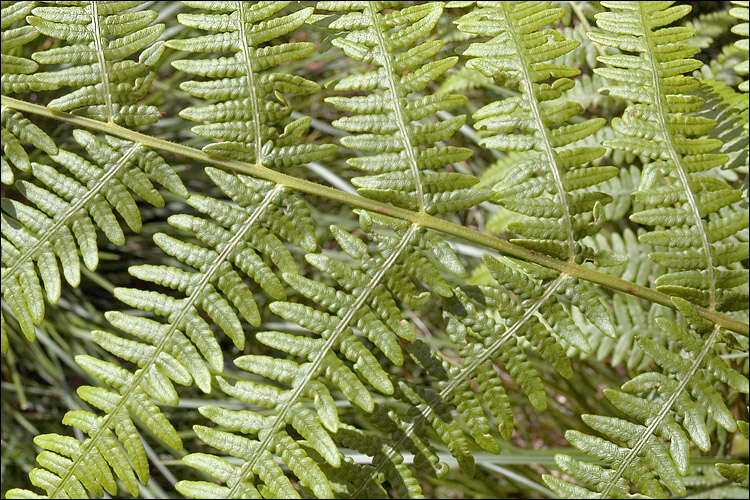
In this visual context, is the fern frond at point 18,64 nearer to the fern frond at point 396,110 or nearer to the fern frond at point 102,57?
the fern frond at point 102,57

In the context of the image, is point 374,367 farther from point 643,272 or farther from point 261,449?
point 643,272

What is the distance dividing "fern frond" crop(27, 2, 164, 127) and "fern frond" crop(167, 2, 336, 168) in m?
0.08

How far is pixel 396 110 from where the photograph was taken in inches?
47.3

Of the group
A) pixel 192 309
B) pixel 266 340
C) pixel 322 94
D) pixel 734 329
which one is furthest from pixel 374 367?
pixel 322 94

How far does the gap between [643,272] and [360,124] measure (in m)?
1.03

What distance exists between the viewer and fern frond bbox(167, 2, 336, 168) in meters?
1.18

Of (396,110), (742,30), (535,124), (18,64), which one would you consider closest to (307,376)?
(396,110)

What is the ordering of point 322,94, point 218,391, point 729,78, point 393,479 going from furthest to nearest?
point 322,94, point 218,391, point 729,78, point 393,479

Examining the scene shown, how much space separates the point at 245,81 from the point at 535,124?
21.6 inches

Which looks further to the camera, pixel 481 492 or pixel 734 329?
pixel 481 492

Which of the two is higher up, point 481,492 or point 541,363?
point 541,363

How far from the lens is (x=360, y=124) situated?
119cm

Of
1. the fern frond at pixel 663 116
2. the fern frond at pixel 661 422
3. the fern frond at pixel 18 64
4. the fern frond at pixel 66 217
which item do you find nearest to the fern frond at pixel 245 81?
the fern frond at pixel 66 217

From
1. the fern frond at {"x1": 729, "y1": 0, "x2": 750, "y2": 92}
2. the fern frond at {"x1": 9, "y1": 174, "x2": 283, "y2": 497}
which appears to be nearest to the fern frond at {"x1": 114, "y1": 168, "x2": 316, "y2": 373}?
the fern frond at {"x1": 9, "y1": 174, "x2": 283, "y2": 497}
